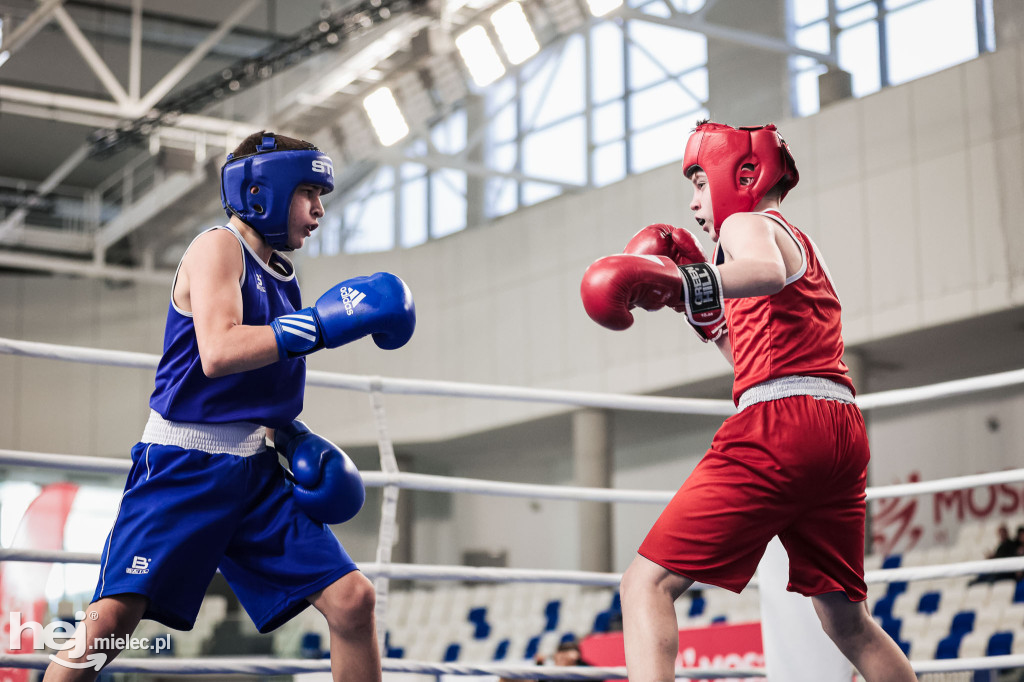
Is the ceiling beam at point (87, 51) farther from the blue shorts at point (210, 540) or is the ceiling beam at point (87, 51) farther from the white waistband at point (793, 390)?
the white waistband at point (793, 390)

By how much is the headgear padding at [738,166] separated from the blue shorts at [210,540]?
88cm

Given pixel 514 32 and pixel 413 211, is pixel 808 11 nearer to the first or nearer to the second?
pixel 514 32

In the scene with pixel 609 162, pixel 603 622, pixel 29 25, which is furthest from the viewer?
pixel 609 162

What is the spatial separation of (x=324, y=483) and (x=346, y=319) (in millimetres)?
313

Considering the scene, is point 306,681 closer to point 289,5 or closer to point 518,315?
point 518,315

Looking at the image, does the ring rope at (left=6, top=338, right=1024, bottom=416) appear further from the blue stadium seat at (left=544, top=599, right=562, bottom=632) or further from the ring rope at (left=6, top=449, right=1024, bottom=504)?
the blue stadium seat at (left=544, top=599, right=562, bottom=632)

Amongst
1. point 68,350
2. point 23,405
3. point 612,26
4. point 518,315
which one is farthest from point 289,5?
point 68,350

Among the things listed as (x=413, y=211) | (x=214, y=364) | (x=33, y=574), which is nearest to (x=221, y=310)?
(x=214, y=364)

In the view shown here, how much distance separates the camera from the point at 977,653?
6418 mm

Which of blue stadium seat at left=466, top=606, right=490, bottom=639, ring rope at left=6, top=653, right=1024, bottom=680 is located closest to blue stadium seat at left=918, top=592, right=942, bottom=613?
blue stadium seat at left=466, top=606, right=490, bottom=639

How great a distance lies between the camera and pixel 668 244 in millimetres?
2006

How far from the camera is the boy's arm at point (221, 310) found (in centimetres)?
169

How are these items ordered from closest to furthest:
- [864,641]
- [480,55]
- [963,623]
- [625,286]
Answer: [625,286], [864,641], [963,623], [480,55]

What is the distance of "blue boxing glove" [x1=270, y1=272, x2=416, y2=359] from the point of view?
5.53 feet
